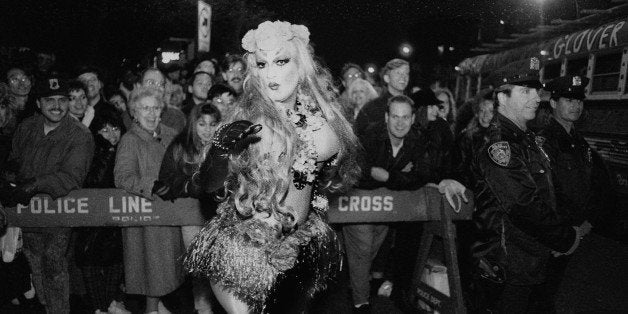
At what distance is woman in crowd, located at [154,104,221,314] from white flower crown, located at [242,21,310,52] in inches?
54.6

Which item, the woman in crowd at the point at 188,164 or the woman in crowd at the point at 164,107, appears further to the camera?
the woman in crowd at the point at 164,107

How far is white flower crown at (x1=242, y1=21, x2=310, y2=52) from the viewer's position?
2.71 metres

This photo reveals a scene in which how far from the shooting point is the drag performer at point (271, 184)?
2.67 metres

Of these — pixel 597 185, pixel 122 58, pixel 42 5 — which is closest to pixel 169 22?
pixel 122 58

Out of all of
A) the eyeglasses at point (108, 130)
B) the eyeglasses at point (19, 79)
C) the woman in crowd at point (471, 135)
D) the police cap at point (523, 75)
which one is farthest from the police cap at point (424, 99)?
the eyeglasses at point (19, 79)

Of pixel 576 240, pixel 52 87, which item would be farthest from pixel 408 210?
pixel 52 87

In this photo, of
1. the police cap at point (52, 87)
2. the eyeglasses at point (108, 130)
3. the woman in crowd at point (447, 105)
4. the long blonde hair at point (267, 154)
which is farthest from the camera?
the woman in crowd at point (447, 105)

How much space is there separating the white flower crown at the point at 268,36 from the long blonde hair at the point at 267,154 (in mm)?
68

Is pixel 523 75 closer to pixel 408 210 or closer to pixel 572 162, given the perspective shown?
pixel 572 162

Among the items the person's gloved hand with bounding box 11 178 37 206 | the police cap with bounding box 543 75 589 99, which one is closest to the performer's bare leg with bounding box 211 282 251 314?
the person's gloved hand with bounding box 11 178 37 206

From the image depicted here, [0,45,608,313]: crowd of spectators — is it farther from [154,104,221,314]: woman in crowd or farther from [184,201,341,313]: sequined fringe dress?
[184,201,341,313]: sequined fringe dress

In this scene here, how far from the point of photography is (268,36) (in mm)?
2719

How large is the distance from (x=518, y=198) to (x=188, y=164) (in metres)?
2.63

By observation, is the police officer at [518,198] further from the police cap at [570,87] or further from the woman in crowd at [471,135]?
the police cap at [570,87]
